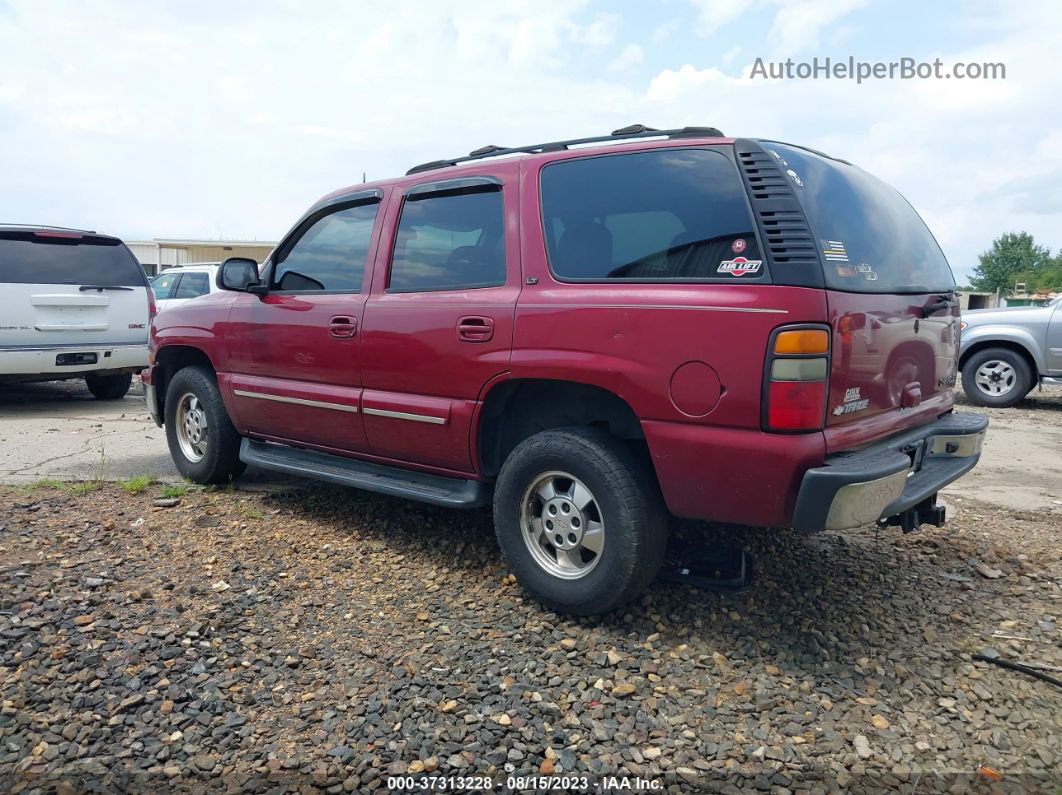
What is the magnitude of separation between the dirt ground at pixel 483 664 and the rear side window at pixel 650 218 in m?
1.47

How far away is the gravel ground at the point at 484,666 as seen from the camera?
252 cm

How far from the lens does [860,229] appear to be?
133 inches

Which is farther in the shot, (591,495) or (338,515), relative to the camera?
(338,515)

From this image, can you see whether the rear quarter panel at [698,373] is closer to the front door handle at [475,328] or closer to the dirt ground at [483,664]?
the front door handle at [475,328]

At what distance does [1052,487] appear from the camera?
5.79m

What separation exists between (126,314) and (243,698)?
23.3ft

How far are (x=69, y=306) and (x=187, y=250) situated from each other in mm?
32422

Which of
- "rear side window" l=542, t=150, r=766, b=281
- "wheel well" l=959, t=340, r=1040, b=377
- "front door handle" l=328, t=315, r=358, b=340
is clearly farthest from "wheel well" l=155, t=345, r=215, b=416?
"wheel well" l=959, t=340, r=1040, b=377

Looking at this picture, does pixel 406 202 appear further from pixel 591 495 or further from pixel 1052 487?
pixel 1052 487

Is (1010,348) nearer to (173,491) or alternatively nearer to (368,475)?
(368,475)

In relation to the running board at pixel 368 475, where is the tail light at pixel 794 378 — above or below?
above

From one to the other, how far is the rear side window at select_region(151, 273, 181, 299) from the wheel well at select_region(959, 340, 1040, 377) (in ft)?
37.8

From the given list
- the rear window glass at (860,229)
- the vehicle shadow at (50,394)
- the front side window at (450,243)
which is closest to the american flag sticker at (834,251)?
the rear window glass at (860,229)

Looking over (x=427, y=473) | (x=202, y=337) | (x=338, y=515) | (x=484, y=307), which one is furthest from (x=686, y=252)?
(x=202, y=337)
